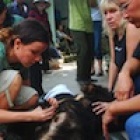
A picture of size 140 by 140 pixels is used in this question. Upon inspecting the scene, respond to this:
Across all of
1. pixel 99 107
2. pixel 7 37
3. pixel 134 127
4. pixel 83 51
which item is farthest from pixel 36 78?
pixel 134 127

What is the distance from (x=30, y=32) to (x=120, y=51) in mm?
909

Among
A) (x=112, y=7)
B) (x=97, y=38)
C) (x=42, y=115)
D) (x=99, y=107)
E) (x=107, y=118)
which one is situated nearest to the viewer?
(x=107, y=118)

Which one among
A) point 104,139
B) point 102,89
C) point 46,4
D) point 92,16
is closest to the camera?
point 104,139

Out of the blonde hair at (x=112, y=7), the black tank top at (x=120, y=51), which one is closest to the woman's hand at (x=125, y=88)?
the black tank top at (x=120, y=51)

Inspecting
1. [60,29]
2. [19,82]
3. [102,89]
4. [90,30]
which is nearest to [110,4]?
[102,89]

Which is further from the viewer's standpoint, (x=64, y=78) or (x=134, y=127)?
(x=64, y=78)

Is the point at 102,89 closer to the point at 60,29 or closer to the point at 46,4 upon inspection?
the point at 46,4

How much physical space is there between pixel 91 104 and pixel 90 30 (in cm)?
353

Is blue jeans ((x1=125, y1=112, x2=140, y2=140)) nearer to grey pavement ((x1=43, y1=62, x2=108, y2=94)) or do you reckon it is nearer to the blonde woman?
the blonde woman

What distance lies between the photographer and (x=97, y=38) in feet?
25.3

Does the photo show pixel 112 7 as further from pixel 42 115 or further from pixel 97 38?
pixel 97 38

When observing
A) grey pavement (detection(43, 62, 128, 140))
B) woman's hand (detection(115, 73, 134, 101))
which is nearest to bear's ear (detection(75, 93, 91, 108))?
woman's hand (detection(115, 73, 134, 101))

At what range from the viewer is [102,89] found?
3375 mm

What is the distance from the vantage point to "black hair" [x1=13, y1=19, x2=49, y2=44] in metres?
3.17
